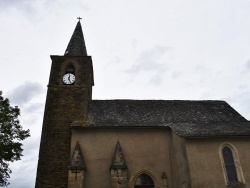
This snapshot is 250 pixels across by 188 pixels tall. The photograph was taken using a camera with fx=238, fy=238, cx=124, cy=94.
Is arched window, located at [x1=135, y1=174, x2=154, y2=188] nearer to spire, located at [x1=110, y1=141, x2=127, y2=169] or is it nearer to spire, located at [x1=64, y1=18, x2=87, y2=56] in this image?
spire, located at [x1=110, y1=141, x2=127, y2=169]

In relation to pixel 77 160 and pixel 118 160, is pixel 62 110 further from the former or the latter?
pixel 118 160

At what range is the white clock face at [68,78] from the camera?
19.4m

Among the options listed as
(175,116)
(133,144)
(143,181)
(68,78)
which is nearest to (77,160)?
(133,144)

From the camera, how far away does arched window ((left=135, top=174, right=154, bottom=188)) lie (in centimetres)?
1535

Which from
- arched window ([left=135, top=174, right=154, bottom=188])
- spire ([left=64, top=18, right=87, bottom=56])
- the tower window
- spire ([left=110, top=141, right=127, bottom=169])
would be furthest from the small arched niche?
spire ([left=64, top=18, right=87, bottom=56])

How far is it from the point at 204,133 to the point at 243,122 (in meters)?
4.77

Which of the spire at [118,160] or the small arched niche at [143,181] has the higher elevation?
the spire at [118,160]

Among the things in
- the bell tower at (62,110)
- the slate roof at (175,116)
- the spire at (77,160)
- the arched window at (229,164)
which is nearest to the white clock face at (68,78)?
the bell tower at (62,110)

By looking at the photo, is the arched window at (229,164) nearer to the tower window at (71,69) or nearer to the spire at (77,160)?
the spire at (77,160)

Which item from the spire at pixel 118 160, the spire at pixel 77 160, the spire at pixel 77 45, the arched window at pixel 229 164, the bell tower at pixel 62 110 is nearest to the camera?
the arched window at pixel 229 164

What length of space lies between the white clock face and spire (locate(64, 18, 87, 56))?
6.98 feet

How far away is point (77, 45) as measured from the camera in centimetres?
2205

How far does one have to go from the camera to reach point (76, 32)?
2388 cm

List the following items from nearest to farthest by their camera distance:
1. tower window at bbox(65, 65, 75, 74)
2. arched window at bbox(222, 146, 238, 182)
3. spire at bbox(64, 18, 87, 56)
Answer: arched window at bbox(222, 146, 238, 182) → tower window at bbox(65, 65, 75, 74) → spire at bbox(64, 18, 87, 56)
